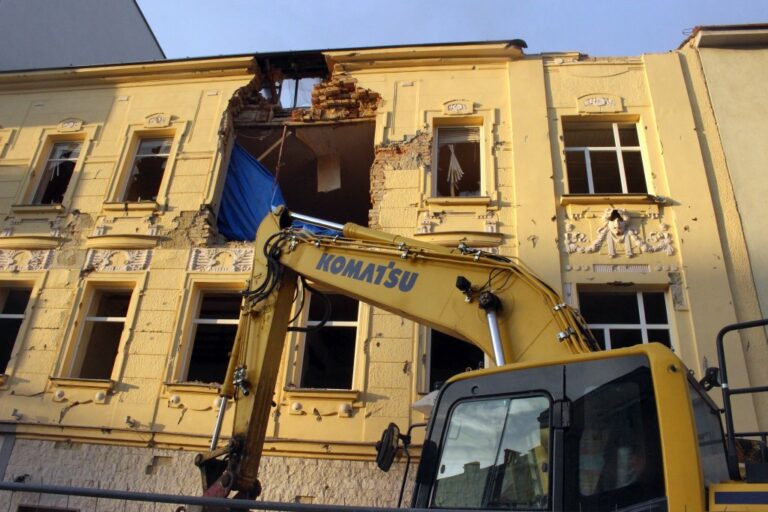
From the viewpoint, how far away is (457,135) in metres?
11.1

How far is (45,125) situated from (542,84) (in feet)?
31.0

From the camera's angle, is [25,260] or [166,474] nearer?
[166,474]

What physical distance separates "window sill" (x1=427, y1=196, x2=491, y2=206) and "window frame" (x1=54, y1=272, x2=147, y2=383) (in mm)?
4845

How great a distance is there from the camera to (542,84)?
10.9 meters

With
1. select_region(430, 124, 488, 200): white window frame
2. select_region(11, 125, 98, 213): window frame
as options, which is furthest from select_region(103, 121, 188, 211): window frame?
select_region(430, 124, 488, 200): white window frame

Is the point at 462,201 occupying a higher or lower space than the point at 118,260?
higher

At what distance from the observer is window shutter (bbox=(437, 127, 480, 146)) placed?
36.0 feet

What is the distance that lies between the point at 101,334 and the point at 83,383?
120cm

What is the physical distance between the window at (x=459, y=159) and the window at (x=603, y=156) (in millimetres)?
1544

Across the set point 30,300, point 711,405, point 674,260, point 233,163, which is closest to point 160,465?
point 30,300

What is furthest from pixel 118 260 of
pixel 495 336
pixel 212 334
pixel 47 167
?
pixel 495 336

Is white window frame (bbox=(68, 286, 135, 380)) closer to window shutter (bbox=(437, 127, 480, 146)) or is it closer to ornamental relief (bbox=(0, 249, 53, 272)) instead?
ornamental relief (bbox=(0, 249, 53, 272))

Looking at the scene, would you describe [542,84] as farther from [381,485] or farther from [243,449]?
[243,449]

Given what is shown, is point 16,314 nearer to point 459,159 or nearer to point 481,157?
point 459,159
